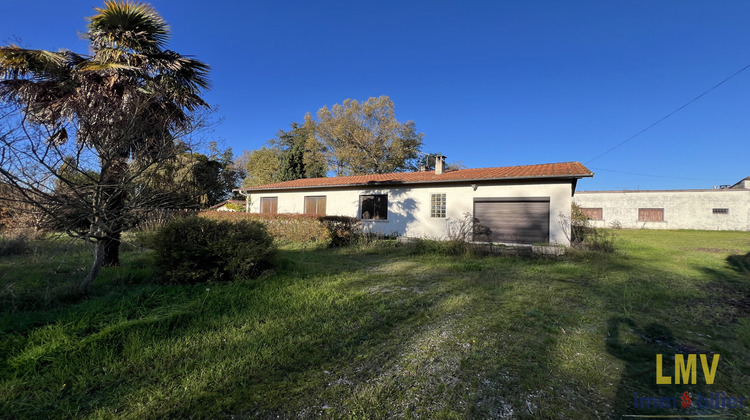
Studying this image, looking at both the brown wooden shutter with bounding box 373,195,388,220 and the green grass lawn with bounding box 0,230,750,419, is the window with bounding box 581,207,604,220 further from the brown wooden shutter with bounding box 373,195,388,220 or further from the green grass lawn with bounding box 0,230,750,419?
the green grass lawn with bounding box 0,230,750,419

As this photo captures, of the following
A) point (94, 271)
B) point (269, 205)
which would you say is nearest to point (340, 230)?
point (94, 271)

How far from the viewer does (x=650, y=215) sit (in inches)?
1003

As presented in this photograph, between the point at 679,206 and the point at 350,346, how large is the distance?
108ft

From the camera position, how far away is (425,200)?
14.0 m

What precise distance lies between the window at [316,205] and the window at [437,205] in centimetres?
617

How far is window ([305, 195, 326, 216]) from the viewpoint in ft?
55.4

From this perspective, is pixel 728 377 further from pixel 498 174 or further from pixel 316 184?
pixel 316 184

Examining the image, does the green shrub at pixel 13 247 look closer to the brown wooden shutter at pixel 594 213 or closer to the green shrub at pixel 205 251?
the green shrub at pixel 205 251

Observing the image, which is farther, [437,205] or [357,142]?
[357,142]

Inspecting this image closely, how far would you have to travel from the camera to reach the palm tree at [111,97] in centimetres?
425

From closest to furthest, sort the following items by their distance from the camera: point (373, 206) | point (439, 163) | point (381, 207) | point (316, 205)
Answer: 1. point (439, 163)
2. point (381, 207)
3. point (373, 206)
4. point (316, 205)

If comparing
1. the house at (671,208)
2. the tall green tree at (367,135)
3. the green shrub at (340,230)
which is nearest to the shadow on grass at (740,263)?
the green shrub at (340,230)

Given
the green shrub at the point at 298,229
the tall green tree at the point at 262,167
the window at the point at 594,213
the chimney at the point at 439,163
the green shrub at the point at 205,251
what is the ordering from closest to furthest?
the green shrub at the point at 205,251, the green shrub at the point at 298,229, the chimney at the point at 439,163, the window at the point at 594,213, the tall green tree at the point at 262,167

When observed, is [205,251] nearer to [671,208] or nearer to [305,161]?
[305,161]
